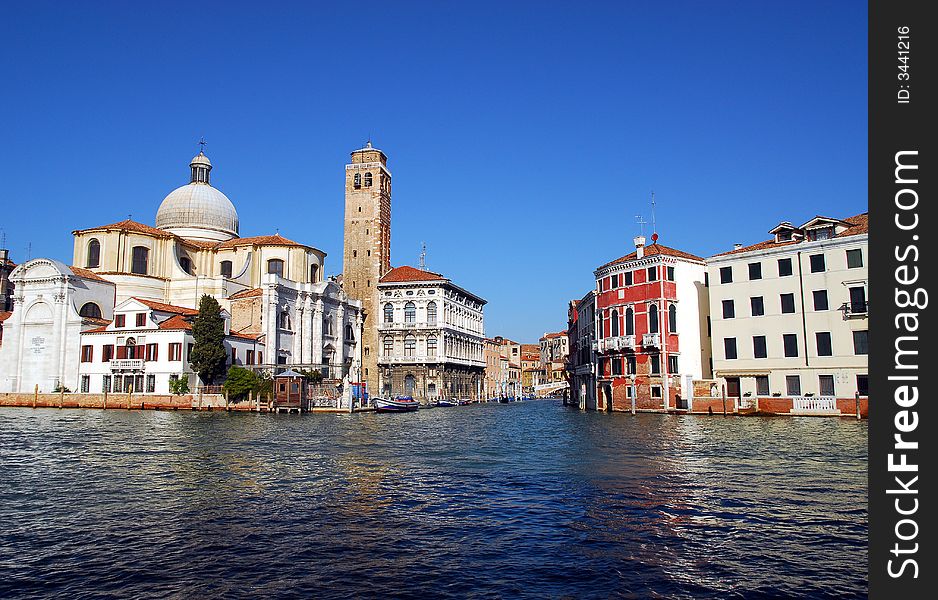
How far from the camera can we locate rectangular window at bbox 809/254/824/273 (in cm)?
3428

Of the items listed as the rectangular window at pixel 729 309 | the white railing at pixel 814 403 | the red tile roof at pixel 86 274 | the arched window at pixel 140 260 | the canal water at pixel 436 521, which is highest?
the arched window at pixel 140 260

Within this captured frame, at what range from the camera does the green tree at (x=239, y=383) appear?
4472cm

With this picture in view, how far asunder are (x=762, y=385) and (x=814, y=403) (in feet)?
13.7

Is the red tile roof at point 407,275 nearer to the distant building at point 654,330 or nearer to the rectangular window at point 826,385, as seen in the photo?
the distant building at point 654,330

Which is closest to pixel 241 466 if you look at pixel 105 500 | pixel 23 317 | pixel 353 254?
pixel 105 500

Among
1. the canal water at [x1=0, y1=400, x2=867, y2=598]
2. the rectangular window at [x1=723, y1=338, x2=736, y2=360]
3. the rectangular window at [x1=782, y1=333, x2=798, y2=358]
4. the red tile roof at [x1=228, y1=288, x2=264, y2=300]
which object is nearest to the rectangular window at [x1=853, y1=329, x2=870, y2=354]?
the rectangular window at [x1=782, y1=333, x2=798, y2=358]

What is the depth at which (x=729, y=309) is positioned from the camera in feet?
123

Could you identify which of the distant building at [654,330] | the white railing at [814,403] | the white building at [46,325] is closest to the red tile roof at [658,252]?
the distant building at [654,330]

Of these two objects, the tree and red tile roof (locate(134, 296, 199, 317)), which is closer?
the tree

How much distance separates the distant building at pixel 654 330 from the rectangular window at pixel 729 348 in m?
2.44

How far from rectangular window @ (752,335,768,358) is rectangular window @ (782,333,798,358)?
1.01m

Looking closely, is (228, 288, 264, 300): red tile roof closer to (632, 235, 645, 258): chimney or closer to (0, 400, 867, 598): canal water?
(632, 235, 645, 258): chimney

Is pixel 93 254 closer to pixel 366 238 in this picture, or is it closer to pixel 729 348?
pixel 366 238
